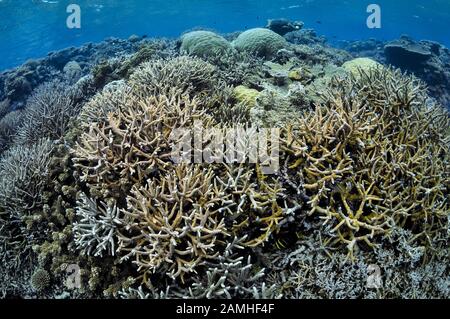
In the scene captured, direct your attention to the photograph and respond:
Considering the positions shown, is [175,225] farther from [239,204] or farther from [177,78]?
[177,78]

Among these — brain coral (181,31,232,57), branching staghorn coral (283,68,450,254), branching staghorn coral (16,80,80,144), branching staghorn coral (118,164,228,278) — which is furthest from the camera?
brain coral (181,31,232,57)

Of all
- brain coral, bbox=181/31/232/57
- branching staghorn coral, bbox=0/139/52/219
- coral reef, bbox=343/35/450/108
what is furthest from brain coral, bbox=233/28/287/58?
coral reef, bbox=343/35/450/108

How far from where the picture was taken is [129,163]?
3.24m

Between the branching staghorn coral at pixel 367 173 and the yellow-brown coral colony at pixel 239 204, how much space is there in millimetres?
14

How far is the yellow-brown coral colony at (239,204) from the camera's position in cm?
288

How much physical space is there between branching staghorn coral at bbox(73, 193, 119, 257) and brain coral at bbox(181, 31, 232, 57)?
20.8 feet

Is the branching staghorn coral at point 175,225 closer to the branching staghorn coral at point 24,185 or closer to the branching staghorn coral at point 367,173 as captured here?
the branching staghorn coral at point 367,173

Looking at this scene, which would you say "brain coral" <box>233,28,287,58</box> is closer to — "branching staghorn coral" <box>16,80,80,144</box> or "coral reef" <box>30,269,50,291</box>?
"branching staghorn coral" <box>16,80,80,144</box>

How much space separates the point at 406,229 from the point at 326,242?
865mm

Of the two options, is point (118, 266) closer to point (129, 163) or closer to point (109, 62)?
point (129, 163)

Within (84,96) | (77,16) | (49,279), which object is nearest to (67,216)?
(49,279)

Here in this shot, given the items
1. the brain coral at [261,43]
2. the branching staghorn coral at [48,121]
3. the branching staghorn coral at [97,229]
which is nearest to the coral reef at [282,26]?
the brain coral at [261,43]

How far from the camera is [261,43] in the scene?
9242 millimetres

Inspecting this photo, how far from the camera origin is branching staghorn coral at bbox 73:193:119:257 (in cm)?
295
